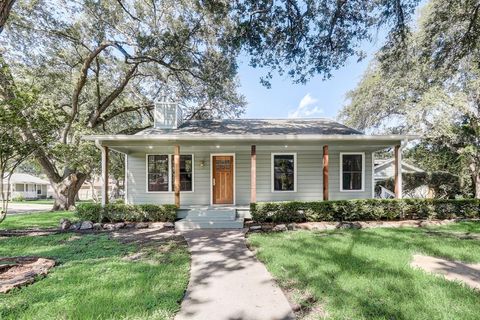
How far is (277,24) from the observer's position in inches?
334

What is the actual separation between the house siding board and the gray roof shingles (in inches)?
29.0

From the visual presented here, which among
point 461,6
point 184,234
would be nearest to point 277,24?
point 461,6

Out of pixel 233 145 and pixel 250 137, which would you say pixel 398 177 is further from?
pixel 233 145

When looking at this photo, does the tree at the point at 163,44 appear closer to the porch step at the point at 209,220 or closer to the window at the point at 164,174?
the window at the point at 164,174

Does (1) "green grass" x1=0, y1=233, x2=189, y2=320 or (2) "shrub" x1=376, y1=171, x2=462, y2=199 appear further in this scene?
(2) "shrub" x1=376, y1=171, x2=462, y2=199

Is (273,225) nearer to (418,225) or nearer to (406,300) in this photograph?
(418,225)

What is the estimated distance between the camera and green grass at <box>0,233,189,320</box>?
2.76 meters

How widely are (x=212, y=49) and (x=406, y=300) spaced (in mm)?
10411

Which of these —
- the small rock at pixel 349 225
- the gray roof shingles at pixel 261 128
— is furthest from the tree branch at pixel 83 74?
the small rock at pixel 349 225

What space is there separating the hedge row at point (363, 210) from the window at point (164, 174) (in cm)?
362

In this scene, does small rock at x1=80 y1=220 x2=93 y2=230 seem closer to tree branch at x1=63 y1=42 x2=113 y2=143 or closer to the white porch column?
the white porch column

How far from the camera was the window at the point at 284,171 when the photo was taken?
10547 mm

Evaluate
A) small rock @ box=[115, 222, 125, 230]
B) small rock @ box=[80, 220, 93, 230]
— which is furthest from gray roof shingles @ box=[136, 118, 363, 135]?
small rock @ box=[80, 220, 93, 230]

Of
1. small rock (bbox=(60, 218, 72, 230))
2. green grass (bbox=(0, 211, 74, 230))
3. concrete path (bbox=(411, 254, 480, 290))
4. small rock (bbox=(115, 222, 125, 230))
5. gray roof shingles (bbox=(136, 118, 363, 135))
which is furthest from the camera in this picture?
gray roof shingles (bbox=(136, 118, 363, 135))
